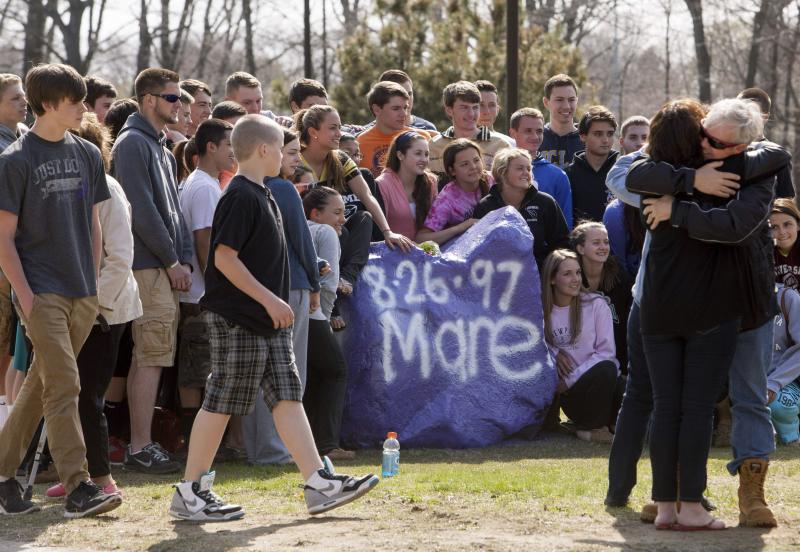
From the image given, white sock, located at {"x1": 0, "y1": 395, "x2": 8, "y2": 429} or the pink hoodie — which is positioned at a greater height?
the pink hoodie

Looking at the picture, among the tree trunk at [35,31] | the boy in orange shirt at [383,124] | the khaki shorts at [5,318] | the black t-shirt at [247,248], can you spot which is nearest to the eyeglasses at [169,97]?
the khaki shorts at [5,318]

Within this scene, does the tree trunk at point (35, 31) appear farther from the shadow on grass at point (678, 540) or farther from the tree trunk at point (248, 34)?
the shadow on grass at point (678, 540)

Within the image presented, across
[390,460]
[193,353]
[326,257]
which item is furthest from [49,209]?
[326,257]

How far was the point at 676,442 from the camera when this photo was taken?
5523 millimetres

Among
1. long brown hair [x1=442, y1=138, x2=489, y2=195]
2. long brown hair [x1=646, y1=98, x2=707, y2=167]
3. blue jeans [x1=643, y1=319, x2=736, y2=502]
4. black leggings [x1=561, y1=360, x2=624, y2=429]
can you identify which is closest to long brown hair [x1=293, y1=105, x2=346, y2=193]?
long brown hair [x1=442, y1=138, x2=489, y2=195]

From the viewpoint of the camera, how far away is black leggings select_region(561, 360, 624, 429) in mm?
8602

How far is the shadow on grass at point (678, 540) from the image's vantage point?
514 centimetres

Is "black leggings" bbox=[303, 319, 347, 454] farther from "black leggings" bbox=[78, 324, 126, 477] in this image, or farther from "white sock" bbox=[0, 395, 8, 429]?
"white sock" bbox=[0, 395, 8, 429]

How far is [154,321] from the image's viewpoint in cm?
755

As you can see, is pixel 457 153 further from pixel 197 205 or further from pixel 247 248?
pixel 247 248

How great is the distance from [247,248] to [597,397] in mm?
3572

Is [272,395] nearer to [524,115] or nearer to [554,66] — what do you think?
[524,115]

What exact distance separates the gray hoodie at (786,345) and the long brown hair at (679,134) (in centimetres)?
334

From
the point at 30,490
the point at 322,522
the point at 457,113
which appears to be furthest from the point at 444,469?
the point at 457,113
